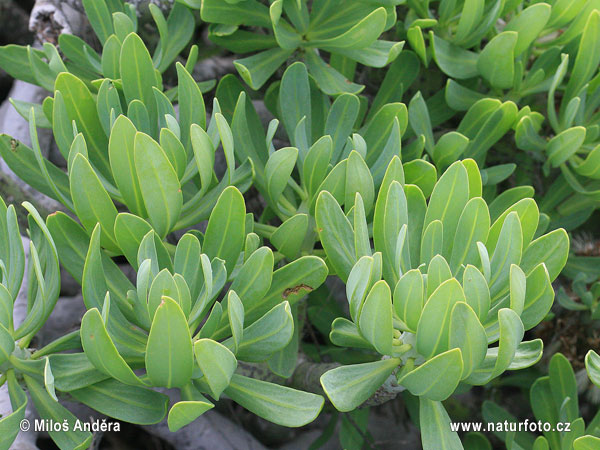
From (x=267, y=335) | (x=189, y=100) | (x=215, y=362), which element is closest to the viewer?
(x=215, y=362)

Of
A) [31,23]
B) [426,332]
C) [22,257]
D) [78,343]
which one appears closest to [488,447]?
[426,332]

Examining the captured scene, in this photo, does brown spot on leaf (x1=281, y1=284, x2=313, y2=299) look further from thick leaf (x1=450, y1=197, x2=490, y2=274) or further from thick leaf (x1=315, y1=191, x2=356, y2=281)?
thick leaf (x1=450, y1=197, x2=490, y2=274)

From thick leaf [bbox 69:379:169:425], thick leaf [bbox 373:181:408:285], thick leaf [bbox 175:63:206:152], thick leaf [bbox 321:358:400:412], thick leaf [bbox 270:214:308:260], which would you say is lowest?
thick leaf [bbox 69:379:169:425]

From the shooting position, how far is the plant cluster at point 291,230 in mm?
707

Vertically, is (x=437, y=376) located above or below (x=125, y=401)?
above

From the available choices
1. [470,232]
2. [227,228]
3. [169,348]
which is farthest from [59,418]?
[470,232]

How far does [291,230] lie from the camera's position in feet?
2.83

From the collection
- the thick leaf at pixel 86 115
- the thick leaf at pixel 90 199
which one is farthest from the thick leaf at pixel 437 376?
the thick leaf at pixel 86 115

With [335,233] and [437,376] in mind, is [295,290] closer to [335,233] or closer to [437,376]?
[335,233]

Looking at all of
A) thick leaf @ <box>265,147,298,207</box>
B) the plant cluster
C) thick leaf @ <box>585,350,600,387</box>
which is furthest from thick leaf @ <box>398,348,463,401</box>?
thick leaf @ <box>265,147,298,207</box>

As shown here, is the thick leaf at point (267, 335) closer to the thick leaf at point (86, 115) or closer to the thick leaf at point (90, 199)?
the thick leaf at point (90, 199)

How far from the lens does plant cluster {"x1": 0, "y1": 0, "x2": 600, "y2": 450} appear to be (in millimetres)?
707

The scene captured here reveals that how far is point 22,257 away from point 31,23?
2.16ft

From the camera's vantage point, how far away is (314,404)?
0.74m
